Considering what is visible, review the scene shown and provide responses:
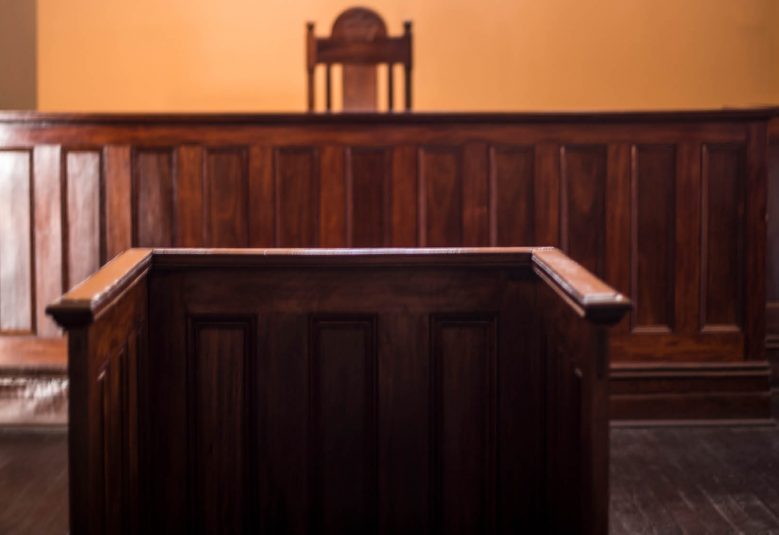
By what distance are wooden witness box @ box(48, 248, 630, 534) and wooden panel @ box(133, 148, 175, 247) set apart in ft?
5.80

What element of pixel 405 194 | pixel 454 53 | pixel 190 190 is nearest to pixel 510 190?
pixel 405 194

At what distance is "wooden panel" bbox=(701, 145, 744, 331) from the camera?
12.5 ft

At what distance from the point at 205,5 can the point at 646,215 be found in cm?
368

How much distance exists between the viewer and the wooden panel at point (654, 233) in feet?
12.5

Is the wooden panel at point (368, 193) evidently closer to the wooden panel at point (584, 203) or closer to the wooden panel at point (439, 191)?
the wooden panel at point (439, 191)

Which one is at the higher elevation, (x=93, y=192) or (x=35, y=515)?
(x=93, y=192)

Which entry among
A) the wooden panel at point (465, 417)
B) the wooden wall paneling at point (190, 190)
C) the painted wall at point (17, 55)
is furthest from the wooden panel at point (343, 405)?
the painted wall at point (17, 55)

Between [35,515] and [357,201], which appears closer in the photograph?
[35,515]

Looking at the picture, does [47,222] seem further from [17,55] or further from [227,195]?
[17,55]

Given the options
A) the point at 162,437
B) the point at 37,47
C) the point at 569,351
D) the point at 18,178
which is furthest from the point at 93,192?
the point at 37,47

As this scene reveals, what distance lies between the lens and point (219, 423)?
83.9 inches

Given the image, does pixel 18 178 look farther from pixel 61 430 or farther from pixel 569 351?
pixel 569 351

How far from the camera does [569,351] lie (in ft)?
6.10

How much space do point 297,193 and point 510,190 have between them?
2.70 feet
